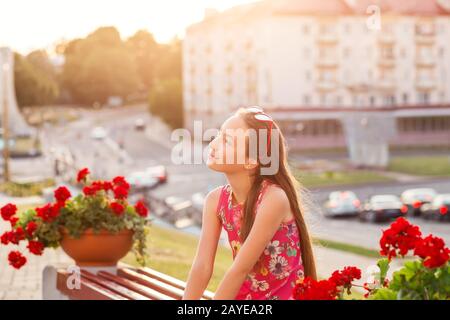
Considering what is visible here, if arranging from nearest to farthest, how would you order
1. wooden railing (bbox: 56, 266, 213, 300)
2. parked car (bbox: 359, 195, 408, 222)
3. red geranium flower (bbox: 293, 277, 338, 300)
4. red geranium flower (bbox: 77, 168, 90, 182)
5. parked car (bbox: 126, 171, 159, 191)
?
red geranium flower (bbox: 293, 277, 338, 300) → wooden railing (bbox: 56, 266, 213, 300) → red geranium flower (bbox: 77, 168, 90, 182) → parked car (bbox: 359, 195, 408, 222) → parked car (bbox: 126, 171, 159, 191)

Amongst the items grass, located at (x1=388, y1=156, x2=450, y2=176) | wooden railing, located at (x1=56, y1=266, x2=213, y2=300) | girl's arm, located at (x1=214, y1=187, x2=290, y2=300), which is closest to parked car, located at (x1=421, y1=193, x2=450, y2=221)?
grass, located at (x1=388, y1=156, x2=450, y2=176)

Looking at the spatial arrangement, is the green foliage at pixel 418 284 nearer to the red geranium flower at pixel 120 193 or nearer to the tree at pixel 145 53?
the red geranium flower at pixel 120 193

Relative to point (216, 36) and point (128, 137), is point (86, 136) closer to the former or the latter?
point (128, 137)

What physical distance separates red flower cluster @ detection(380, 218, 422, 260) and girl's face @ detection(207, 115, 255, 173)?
0.71m

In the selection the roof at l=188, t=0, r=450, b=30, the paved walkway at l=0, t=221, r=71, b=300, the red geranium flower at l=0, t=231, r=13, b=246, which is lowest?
the paved walkway at l=0, t=221, r=71, b=300

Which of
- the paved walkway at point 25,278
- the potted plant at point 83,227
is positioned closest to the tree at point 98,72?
the paved walkway at point 25,278

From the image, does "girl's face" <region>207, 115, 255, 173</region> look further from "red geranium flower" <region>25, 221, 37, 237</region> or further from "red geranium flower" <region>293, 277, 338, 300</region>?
"red geranium flower" <region>25, 221, 37, 237</region>

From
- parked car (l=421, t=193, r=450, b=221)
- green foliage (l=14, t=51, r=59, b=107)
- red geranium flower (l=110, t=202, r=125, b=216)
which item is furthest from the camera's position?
green foliage (l=14, t=51, r=59, b=107)

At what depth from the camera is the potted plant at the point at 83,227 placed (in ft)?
25.1

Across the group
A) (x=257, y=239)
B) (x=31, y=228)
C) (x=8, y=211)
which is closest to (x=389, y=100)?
(x=31, y=228)

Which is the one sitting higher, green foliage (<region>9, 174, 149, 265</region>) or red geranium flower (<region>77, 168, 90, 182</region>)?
red geranium flower (<region>77, 168, 90, 182</region>)

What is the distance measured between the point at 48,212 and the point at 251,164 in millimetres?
3914

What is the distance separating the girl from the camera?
395cm

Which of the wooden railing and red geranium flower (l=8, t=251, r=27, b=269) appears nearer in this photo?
the wooden railing
